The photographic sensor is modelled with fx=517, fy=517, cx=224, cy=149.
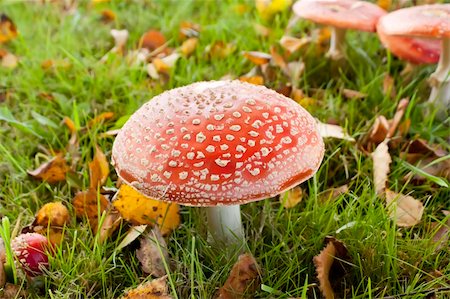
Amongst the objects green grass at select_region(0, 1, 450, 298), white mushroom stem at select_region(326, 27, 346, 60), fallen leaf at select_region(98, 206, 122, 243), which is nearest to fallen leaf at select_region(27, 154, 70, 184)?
green grass at select_region(0, 1, 450, 298)

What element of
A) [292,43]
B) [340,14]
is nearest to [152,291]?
Answer: [340,14]

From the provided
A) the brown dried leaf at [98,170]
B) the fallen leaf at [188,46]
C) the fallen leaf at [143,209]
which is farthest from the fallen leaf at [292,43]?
the fallen leaf at [143,209]

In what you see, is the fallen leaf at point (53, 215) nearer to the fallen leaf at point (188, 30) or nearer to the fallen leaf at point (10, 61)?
the fallen leaf at point (10, 61)

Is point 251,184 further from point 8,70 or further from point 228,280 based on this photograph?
point 8,70

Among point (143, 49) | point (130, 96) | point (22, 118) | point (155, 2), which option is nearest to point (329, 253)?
point (130, 96)

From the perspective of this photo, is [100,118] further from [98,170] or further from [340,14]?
[340,14]
